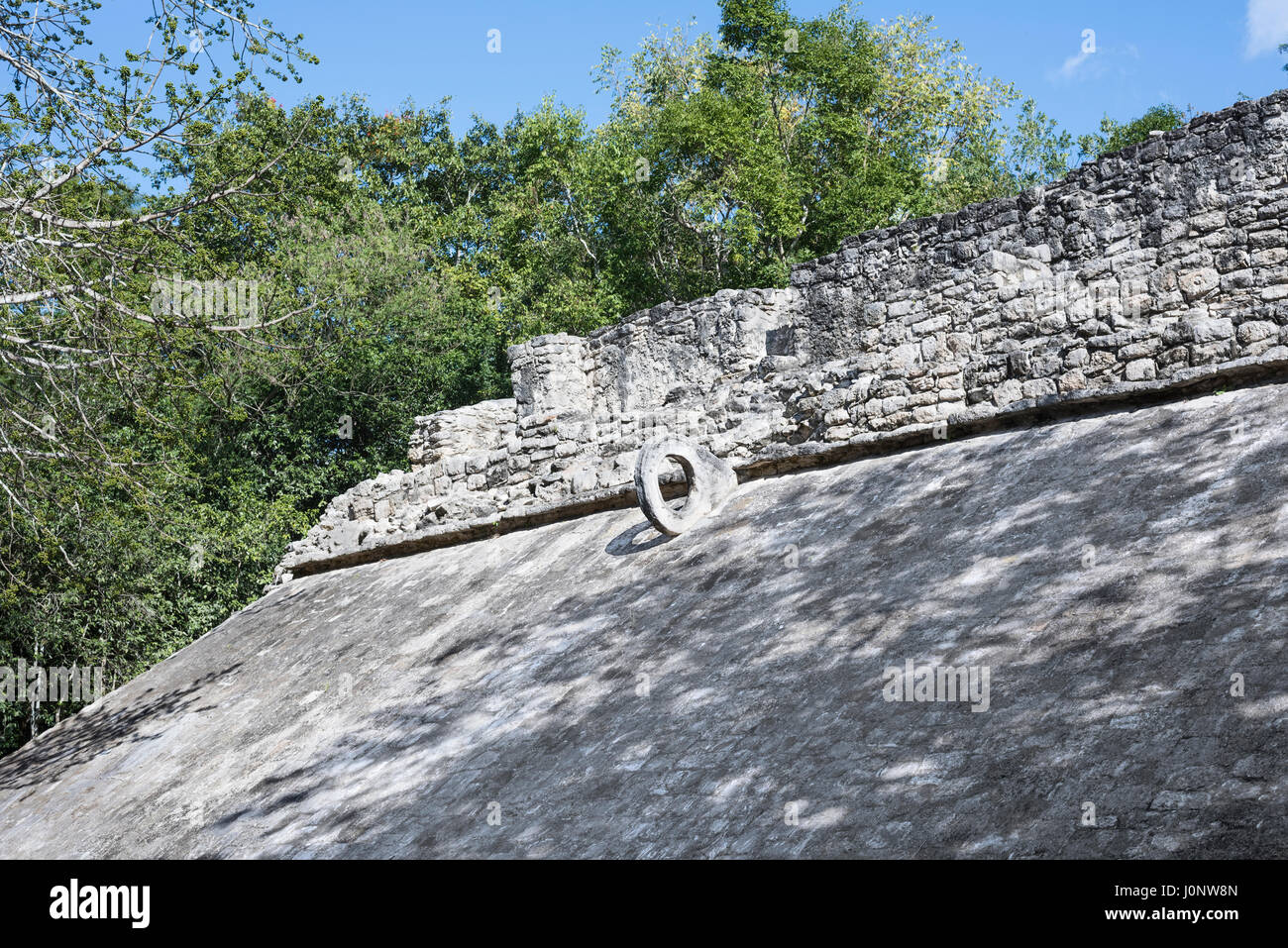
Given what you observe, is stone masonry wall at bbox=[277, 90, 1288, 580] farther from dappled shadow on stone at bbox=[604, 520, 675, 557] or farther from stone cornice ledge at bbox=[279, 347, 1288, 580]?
dappled shadow on stone at bbox=[604, 520, 675, 557]

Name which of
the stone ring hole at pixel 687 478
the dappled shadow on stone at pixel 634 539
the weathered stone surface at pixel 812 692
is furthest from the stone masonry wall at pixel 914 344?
the dappled shadow on stone at pixel 634 539

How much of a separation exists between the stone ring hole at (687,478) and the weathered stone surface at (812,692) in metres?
0.25

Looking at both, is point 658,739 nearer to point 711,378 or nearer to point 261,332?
point 711,378

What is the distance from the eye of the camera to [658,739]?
16.0ft

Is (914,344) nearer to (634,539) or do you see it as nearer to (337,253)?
(634,539)

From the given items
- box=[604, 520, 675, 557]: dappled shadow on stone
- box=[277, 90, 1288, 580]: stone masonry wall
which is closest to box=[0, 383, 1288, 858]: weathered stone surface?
box=[604, 520, 675, 557]: dappled shadow on stone

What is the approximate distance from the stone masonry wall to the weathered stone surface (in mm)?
487

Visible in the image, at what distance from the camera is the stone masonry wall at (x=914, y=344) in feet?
22.4

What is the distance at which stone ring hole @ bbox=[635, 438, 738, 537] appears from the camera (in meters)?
7.43

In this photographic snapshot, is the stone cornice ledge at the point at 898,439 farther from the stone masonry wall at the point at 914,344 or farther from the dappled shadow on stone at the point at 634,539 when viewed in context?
the dappled shadow on stone at the point at 634,539

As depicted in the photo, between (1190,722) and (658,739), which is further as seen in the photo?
(658,739)

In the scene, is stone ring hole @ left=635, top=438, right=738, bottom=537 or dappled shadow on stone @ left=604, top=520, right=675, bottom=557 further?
dappled shadow on stone @ left=604, top=520, right=675, bottom=557
